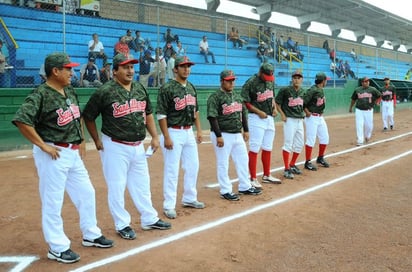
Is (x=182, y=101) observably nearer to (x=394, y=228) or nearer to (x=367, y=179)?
(x=394, y=228)

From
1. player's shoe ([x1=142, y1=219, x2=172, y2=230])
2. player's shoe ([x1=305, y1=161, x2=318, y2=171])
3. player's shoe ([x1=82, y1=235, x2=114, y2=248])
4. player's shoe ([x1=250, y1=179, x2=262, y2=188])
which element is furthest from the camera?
player's shoe ([x1=305, y1=161, x2=318, y2=171])

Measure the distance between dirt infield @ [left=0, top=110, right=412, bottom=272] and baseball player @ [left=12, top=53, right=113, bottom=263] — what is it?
317 mm

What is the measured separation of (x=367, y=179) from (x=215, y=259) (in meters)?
4.11

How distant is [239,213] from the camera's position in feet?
15.8

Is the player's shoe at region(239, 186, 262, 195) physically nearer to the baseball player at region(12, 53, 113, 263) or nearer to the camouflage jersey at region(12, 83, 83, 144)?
the baseball player at region(12, 53, 113, 263)

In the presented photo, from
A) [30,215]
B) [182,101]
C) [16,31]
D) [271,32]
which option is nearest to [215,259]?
[182,101]

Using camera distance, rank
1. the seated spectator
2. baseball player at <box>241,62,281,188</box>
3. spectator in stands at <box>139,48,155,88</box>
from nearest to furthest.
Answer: baseball player at <box>241,62,281,188</box>, the seated spectator, spectator in stands at <box>139,48,155,88</box>

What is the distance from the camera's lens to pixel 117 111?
3918 mm

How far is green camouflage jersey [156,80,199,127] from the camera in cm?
474

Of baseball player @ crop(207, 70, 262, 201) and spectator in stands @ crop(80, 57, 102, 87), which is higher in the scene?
spectator in stands @ crop(80, 57, 102, 87)

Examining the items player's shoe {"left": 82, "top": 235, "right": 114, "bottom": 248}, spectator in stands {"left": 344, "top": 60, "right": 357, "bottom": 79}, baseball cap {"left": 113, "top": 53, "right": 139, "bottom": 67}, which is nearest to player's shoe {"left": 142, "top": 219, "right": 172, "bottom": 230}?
player's shoe {"left": 82, "top": 235, "right": 114, "bottom": 248}

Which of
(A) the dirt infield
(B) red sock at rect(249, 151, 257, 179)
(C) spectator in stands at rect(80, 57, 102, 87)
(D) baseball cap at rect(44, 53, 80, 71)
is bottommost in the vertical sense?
(A) the dirt infield

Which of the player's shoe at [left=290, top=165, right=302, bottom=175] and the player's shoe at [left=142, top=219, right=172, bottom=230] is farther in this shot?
the player's shoe at [left=290, top=165, right=302, bottom=175]

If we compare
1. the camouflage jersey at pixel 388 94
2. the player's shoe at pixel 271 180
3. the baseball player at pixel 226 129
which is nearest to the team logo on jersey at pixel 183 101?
the baseball player at pixel 226 129
